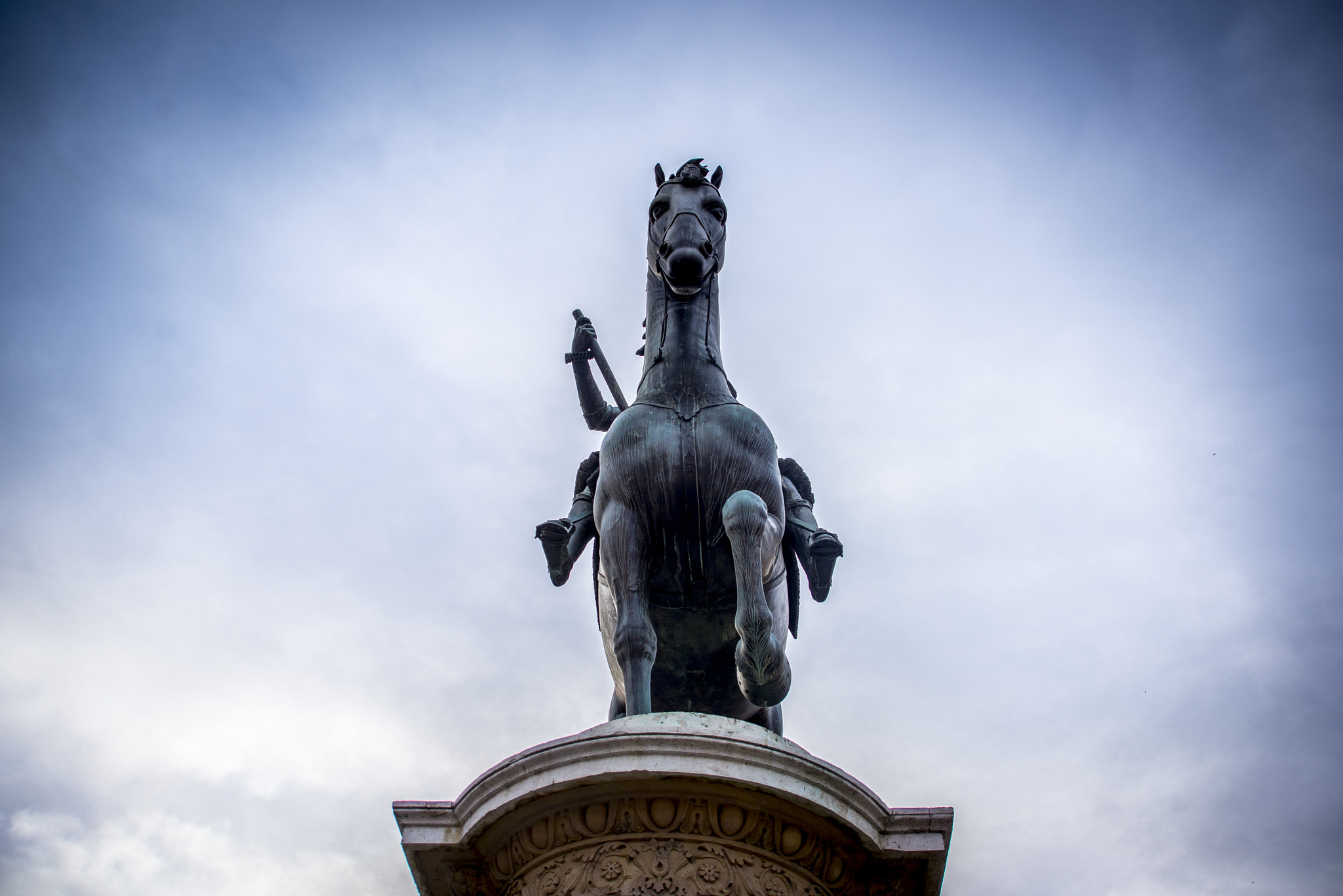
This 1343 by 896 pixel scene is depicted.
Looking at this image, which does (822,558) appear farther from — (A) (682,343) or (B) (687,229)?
(B) (687,229)

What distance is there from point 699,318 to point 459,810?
332cm

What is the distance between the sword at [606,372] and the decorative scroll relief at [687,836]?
139 inches

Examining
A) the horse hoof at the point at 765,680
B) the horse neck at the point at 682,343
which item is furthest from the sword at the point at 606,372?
the horse hoof at the point at 765,680

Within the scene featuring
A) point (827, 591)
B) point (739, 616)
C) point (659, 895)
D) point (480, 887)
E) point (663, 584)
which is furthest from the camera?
point (827, 591)

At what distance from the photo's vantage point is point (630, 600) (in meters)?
6.40

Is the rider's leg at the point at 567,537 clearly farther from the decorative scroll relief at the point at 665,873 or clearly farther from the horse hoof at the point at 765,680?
the decorative scroll relief at the point at 665,873

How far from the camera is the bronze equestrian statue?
6219 mm

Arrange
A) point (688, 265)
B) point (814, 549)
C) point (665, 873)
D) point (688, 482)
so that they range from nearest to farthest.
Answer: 1. point (665, 873)
2. point (688, 482)
3. point (688, 265)
4. point (814, 549)

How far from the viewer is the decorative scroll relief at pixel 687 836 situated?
497 cm

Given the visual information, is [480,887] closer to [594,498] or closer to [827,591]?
[594,498]

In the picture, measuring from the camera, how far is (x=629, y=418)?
681 cm

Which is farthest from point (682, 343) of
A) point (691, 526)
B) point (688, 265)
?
point (691, 526)

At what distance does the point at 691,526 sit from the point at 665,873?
213 cm

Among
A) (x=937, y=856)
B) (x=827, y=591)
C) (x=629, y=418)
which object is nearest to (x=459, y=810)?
(x=937, y=856)
